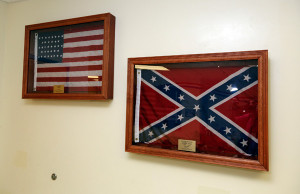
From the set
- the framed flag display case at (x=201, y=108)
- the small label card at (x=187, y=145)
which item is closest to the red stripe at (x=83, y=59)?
the framed flag display case at (x=201, y=108)

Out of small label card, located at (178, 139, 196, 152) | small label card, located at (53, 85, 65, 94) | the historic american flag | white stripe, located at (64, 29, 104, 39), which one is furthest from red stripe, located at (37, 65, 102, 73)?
small label card, located at (178, 139, 196, 152)

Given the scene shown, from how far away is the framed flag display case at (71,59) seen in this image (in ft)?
4.23

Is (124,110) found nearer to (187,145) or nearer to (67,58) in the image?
(187,145)

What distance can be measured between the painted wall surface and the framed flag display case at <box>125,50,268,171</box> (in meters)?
0.07

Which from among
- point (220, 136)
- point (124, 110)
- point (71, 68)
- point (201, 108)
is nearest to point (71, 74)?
point (71, 68)

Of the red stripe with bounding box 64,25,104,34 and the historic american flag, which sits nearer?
the historic american flag

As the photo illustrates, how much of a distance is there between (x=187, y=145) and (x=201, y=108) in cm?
22

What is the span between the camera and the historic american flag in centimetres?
98

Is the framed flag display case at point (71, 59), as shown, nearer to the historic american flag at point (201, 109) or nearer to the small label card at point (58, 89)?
the small label card at point (58, 89)

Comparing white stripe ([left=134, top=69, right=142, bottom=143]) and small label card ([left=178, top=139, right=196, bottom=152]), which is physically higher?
white stripe ([left=134, top=69, right=142, bottom=143])

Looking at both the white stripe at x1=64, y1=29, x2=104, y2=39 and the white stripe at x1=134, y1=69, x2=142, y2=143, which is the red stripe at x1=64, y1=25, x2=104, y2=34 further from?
the white stripe at x1=134, y1=69, x2=142, y2=143

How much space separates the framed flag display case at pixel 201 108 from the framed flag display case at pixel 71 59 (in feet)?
0.74

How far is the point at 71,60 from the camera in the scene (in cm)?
142

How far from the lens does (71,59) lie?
1425 millimetres
